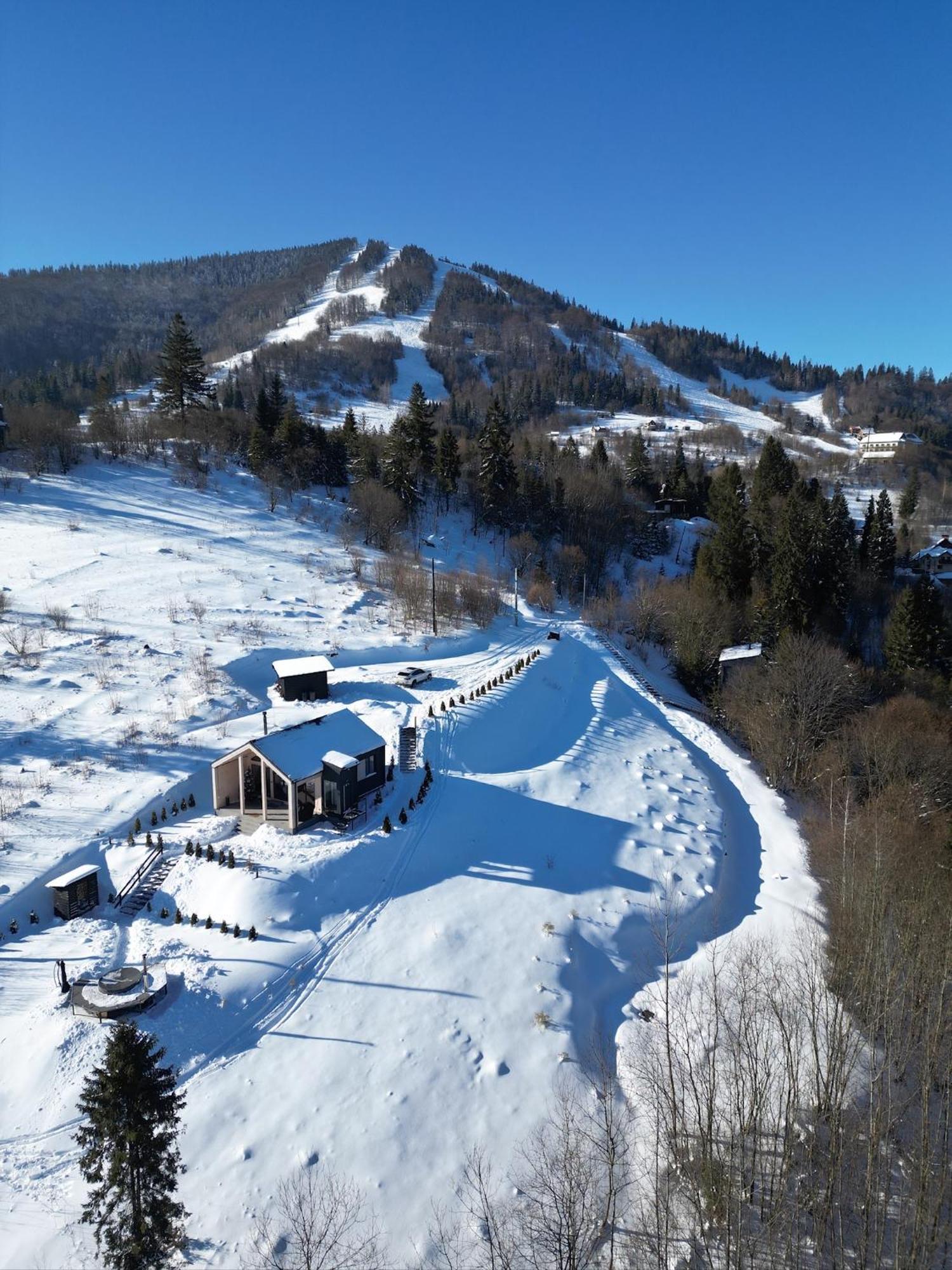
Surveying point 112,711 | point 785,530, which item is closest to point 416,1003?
point 112,711

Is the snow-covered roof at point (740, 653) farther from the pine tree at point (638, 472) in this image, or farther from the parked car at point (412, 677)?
the pine tree at point (638, 472)

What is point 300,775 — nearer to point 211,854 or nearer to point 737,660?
point 211,854

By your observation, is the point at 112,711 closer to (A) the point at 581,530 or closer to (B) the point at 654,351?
(A) the point at 581,530

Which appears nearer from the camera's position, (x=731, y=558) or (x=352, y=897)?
(x=352, y=897)

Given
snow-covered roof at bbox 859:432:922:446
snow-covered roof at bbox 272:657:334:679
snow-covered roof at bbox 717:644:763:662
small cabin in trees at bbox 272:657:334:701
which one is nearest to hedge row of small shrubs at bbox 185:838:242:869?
snow-covered roof at bbox 272:657:334:679

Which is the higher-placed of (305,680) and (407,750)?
(305,680)

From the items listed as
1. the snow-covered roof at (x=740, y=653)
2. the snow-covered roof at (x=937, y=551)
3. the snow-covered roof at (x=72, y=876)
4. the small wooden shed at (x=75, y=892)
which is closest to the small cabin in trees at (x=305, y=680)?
the snow-covered roof at (x=72, y=876)

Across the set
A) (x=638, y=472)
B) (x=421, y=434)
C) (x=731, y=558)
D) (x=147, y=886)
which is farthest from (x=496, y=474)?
(x=147, y=886)
